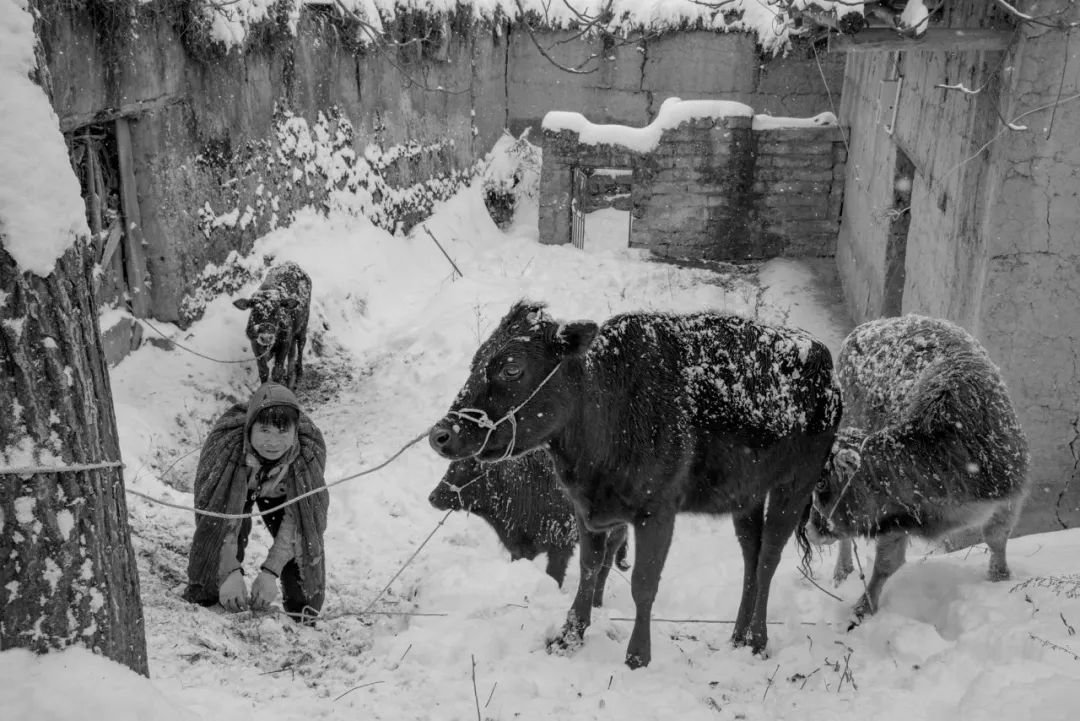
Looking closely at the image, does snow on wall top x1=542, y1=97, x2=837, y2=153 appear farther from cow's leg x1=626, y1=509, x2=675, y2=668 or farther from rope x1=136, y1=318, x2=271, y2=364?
cow's leg x1=626, y1=509, x2=675, y2=668

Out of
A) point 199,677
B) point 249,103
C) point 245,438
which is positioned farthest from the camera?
point 249,103

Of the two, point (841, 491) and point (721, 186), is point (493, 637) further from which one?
point (721, 186)

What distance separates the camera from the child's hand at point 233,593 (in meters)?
4.28

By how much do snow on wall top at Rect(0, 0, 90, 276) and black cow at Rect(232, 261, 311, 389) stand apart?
21.7ft

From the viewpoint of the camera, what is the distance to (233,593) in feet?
14.0

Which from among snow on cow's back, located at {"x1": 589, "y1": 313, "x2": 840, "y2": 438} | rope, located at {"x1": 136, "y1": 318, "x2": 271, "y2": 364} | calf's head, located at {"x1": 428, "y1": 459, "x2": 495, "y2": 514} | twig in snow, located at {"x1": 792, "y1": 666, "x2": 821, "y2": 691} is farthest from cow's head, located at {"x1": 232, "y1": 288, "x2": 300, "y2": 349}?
twig in snow, located at {"x1": 792, "y1": 666, "x2": 821, "y2": 691}

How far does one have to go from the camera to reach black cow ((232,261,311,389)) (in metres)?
8.97

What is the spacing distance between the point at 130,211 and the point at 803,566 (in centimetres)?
709

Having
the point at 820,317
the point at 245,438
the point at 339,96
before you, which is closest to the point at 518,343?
the point at 245,438

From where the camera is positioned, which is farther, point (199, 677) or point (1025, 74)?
point (1025, 74)

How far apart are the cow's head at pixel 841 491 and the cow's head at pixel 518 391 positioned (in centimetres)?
139

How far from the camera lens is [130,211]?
862cm

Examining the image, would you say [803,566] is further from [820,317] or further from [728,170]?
[728,170]

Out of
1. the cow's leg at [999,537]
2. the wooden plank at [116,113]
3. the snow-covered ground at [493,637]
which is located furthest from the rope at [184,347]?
the cow's leg at [999,537]
